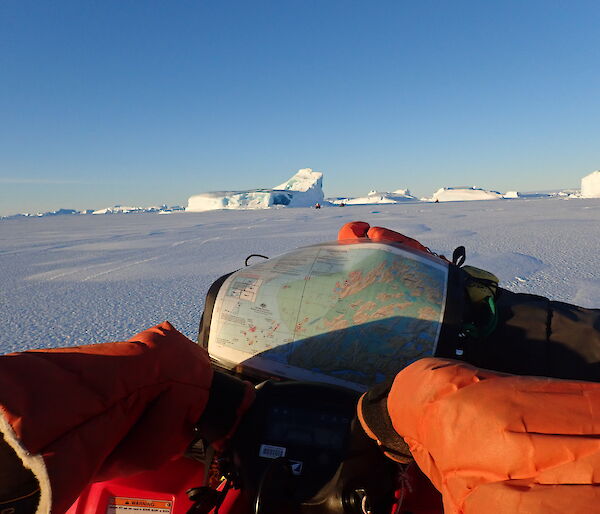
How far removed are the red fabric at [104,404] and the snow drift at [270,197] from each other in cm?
4176

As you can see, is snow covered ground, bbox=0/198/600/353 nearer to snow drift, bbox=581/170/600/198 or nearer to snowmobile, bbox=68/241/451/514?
snowmobile, bbox=68/241/451/514

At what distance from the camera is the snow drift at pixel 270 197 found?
48906mm

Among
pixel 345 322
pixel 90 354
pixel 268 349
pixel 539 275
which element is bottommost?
pixel 539 275

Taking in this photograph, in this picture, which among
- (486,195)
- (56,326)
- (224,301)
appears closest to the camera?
(224,301)

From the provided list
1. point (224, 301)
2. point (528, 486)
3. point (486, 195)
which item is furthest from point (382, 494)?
point (486, 195)

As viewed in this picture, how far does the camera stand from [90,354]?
83cm

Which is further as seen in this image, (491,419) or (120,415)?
(120,415)

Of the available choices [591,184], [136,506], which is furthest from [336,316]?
[591,184]

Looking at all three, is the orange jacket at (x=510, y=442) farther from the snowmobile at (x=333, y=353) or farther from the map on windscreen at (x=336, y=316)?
the map on windscreen at (x=336, y=316)

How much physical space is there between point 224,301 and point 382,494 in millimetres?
934

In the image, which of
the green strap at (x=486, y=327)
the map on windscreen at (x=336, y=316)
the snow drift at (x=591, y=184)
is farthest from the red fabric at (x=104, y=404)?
the snow drift at (x=591, y=184)

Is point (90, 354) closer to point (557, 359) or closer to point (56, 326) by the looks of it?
point (557, 359)

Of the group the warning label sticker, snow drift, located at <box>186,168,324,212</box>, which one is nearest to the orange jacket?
the warning label sticker

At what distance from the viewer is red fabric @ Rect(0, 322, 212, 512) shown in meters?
0.69
